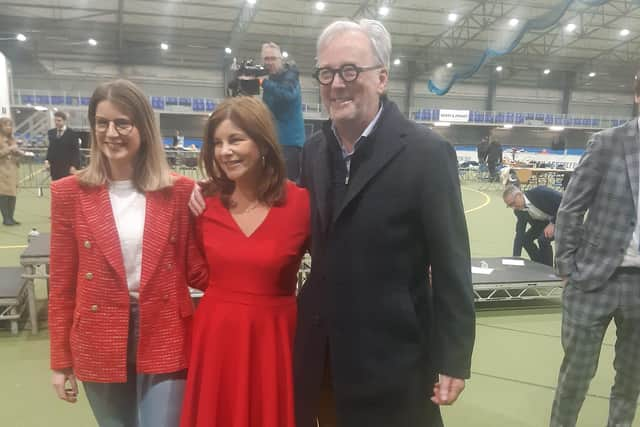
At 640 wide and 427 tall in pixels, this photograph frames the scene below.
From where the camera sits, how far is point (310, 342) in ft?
5.09

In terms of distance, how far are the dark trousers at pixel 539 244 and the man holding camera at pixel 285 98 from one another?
12.2 feet

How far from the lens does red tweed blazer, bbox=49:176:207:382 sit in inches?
60.2

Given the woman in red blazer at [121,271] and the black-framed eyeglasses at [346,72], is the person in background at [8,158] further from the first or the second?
the black-framed eyeglasses at [346,72]

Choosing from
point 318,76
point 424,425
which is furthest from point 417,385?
point 318,76

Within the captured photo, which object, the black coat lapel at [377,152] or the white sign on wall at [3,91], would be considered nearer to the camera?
the black coat lapel at [377,152]

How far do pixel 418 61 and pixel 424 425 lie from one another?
→ 2851cm

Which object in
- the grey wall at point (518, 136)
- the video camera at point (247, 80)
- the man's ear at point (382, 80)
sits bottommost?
the man's ear at point (382, 80)

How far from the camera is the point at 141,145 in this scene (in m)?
1.59

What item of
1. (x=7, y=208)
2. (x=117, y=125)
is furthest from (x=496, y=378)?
(x=7, y=208)

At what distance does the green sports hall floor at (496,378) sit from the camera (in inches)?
116

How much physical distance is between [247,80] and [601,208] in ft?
7.04

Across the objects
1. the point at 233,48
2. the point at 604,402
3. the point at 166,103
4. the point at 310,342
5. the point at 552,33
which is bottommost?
the point at 604,402

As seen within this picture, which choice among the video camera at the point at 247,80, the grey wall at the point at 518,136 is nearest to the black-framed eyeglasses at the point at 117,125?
the video camera at the point at 247,80

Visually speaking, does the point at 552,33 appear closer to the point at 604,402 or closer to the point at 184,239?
the point at 604,402
